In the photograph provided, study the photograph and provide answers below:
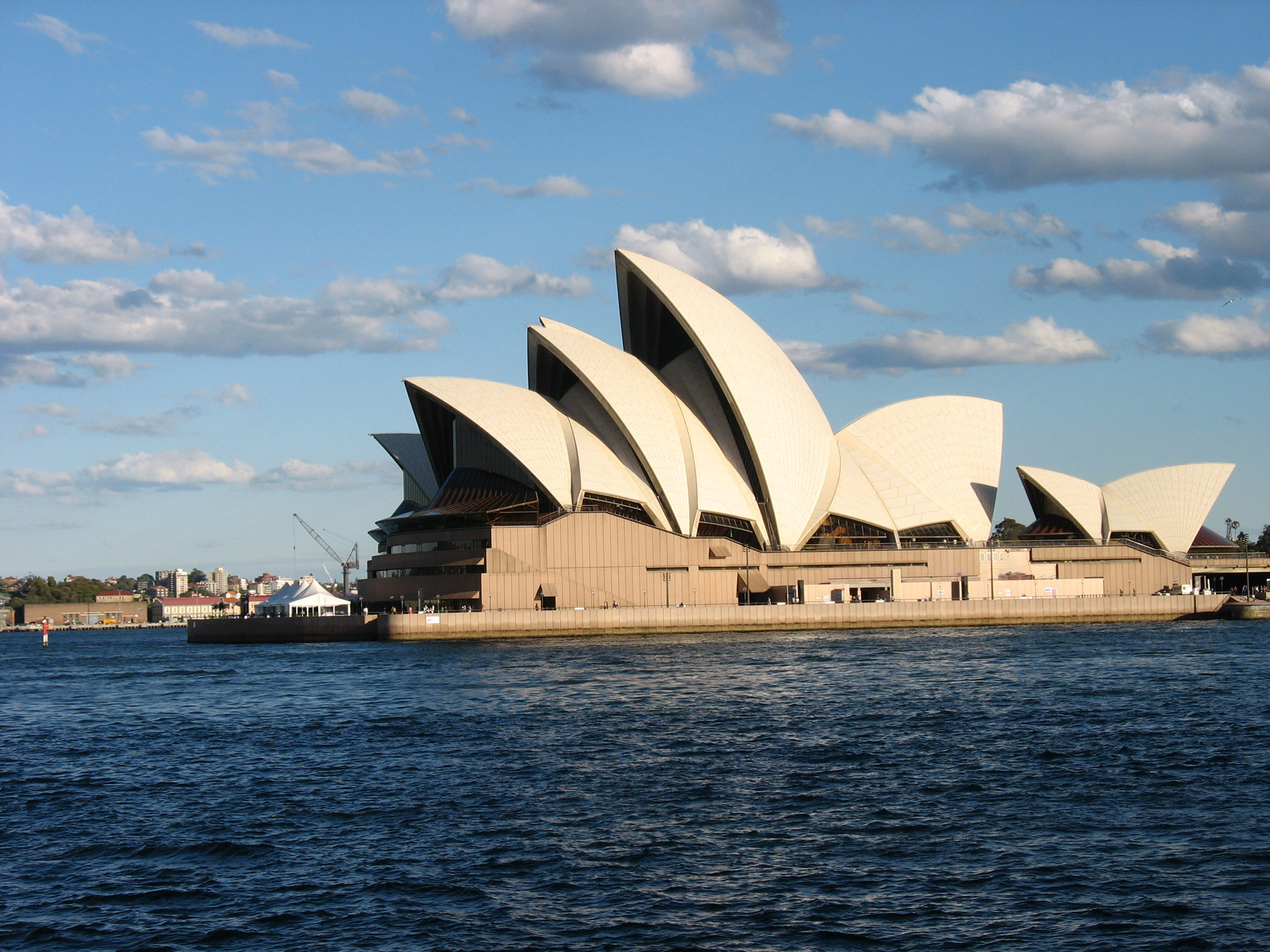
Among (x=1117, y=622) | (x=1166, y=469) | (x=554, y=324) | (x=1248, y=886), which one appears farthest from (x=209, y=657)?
(x=1166, y=469)

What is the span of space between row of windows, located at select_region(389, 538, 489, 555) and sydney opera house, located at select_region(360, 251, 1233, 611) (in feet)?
0.49

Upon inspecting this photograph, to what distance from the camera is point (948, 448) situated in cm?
7594

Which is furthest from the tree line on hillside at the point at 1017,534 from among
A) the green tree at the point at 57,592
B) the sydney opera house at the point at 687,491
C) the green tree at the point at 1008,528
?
the green tree at the point at 57,592

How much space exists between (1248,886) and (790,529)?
175 feet

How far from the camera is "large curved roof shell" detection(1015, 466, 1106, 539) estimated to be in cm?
7794

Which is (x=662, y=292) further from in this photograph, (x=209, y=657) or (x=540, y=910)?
(x=540, y=910)

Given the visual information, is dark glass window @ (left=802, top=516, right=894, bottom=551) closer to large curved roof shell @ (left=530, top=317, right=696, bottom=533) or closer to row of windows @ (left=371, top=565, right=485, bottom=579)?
large curved roof shell @ (left=530, top=317, right=696, bottom=533)

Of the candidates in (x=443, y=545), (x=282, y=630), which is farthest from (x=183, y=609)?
(x=443, y=545)

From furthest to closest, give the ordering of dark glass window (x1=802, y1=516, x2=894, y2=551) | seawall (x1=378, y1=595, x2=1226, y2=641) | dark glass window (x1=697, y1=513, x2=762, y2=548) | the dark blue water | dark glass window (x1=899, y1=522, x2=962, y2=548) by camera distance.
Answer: dark glass window (x1=899, y1=522, x2=962, y2=548), dark glass window (x1=802, y1=516, x2=894, y2=551), dark glass window (x1=697, y1=513, x2=762, y2=548), seawall (x1=378, y1=595, x2=1226, y2=641), the dark blue water

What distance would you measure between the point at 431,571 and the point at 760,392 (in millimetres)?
20250

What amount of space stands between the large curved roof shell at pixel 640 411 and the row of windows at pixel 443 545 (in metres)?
9.63

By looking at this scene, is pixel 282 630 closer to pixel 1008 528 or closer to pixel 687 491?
pixel 687 491

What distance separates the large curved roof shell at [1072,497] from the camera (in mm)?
77938

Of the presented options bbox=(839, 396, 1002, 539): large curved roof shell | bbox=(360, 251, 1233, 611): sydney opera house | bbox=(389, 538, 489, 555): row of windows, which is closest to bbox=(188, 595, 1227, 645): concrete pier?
bbox=(360, 251, 1233, 611): sydney opera house
